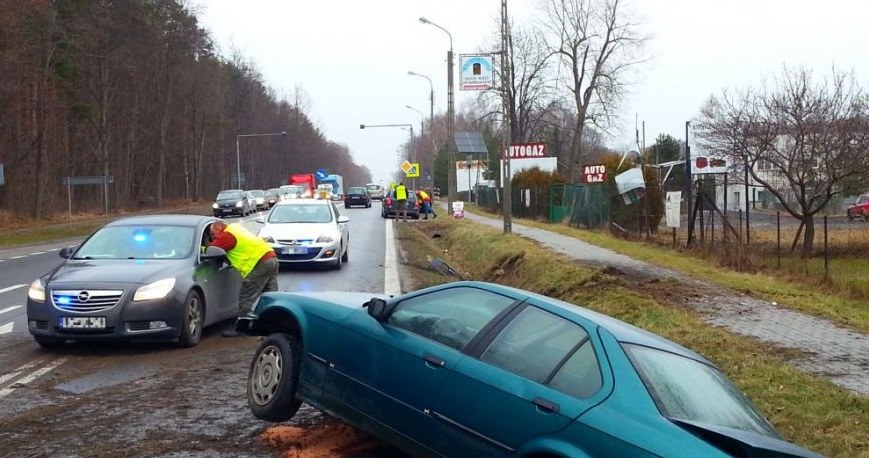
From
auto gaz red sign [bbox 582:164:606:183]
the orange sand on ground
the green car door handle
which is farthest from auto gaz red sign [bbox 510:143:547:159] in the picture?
the green car door handle

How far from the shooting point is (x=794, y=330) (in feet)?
32.8

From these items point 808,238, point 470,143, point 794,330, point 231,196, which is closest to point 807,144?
point 808,238

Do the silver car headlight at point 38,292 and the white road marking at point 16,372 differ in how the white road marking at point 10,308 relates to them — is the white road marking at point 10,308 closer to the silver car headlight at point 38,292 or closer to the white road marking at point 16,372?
the silver car headlight at point 38,292

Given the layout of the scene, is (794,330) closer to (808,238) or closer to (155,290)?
(155,290)

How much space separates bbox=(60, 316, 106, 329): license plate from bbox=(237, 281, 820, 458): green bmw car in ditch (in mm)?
2987

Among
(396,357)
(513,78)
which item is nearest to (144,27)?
(513,78)

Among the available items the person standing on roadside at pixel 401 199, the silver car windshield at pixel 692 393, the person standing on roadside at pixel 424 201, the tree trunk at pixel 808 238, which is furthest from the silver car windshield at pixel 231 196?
the silver car windshield at pixel 692 393

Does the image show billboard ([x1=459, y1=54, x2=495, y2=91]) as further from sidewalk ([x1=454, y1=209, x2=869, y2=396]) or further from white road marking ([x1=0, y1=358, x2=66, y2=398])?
white road marking ([x1=0, y1=358, x2=66, y2=398])

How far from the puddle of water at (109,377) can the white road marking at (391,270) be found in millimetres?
5597

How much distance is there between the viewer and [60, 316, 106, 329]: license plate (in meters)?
8.38

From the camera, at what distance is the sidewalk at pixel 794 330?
779 cm

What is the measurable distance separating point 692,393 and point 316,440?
2718 mm

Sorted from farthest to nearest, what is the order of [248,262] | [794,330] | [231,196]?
[231,196], [794,330], [248,262]

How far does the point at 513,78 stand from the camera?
6562cm
